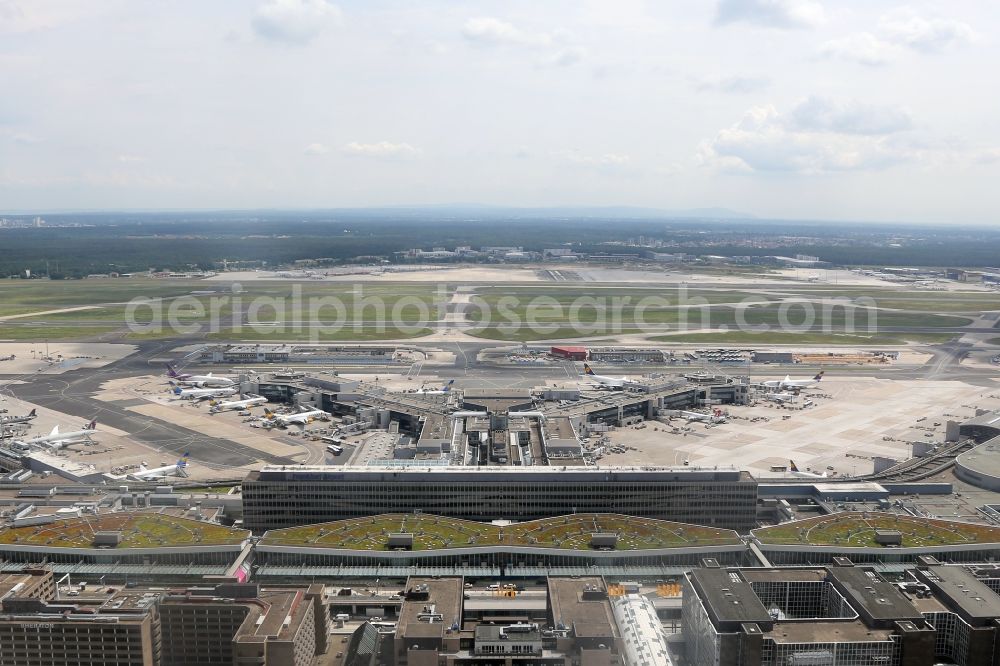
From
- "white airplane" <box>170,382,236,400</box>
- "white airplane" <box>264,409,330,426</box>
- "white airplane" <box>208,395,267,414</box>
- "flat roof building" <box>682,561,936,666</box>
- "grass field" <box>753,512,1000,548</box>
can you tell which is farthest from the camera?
"white airplane" <box>170,382,236,400</box>

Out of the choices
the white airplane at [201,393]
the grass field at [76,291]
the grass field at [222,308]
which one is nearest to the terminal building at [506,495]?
the white airplane at [201,393]

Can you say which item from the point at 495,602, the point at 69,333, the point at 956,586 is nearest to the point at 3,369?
the point at 69,333

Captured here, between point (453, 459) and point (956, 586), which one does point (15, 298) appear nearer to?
point (453, 459)

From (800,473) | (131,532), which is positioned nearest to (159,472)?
(131,532)

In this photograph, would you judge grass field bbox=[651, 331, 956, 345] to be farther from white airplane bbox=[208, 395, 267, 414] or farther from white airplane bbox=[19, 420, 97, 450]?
white airplane bbox=[19, 420, 97, 450]

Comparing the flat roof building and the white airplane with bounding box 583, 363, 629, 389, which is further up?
the flat roof building

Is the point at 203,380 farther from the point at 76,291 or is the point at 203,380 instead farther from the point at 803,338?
the point at 76,291

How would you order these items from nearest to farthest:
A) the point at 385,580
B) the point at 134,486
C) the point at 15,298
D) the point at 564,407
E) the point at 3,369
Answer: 1. the point at 385,580
2. the point at 134,486
3. the point at 564,407
4. the point at 3,369
5. the point at 15,298

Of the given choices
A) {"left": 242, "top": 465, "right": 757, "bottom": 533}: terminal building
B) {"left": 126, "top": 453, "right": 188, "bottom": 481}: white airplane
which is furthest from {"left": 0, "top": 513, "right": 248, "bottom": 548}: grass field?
{"left": 126, "top": 453, "right": 188, "bottom": 481}: white airplane
